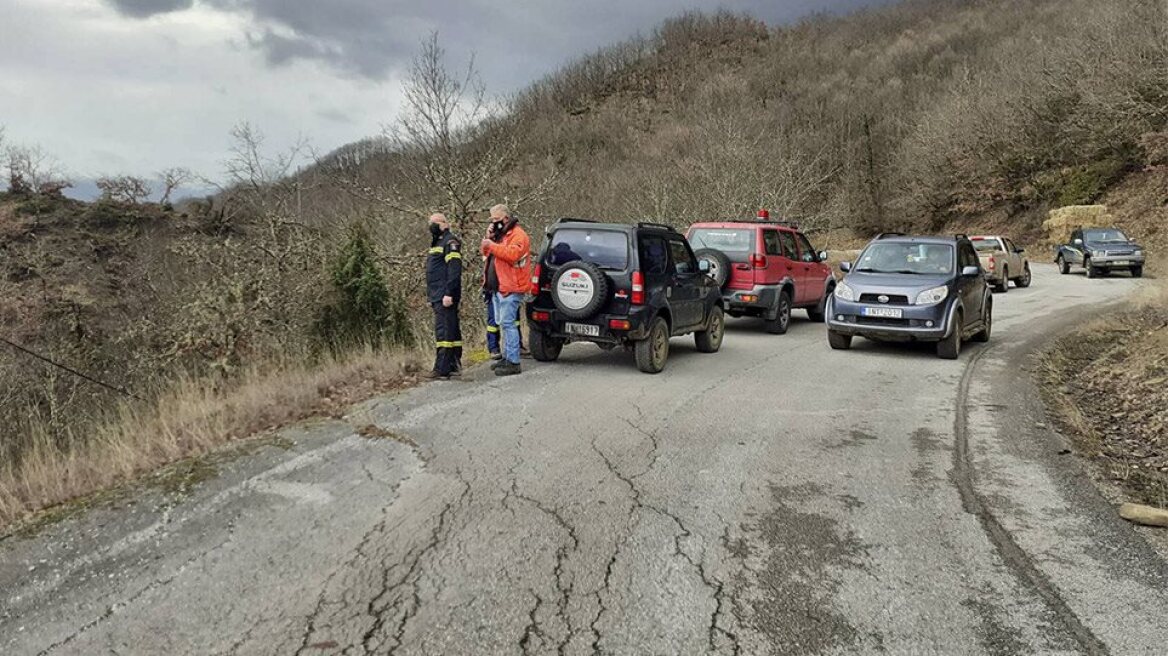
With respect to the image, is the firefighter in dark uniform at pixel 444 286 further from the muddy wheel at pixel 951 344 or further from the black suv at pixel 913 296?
the muddy wheel at pixel 951 344

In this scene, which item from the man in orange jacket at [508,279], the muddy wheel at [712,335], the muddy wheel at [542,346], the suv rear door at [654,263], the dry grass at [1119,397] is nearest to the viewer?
the dry grass at [1119,397]

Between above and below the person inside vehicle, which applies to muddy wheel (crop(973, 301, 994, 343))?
below

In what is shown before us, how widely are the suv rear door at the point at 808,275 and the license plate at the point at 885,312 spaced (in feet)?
12.5

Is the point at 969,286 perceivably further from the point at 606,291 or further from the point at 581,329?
the point at 581,329

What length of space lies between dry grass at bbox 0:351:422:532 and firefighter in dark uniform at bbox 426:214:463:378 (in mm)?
466

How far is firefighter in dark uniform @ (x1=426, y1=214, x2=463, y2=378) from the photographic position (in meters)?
8.41

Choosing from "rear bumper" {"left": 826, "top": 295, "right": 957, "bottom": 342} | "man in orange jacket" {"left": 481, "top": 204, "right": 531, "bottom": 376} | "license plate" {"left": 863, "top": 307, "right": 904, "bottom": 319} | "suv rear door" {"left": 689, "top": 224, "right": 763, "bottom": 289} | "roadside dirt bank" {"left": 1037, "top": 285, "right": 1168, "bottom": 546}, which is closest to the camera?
"roadside dirt bank" {"left": 1037, "top": 285, "right": 1168, "bottom": 546}

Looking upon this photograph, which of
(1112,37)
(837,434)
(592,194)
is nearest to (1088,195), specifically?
(1112,37)

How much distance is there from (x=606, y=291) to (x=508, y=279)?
117cm

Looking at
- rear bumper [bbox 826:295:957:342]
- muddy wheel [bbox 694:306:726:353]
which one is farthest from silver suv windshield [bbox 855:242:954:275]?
muddy wheel [bbox 694:306:726:353]

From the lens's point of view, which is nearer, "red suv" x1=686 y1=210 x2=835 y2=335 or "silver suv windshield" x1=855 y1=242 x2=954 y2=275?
"silver suv windshield" x1=855 y1=242 x2=954 y2=275

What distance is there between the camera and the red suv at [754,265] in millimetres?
13812

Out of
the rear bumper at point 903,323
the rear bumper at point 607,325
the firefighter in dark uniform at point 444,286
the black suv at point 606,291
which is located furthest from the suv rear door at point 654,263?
the rear bumper at point 903,323

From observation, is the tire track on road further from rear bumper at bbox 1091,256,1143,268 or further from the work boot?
rear bumper at bbox 1091,256,1143,268
